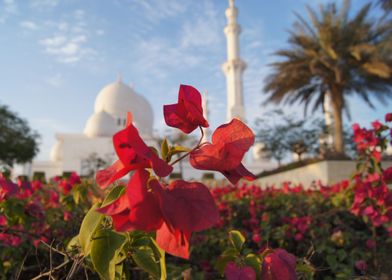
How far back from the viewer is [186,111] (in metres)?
0.58

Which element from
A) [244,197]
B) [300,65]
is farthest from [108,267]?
[300,65]

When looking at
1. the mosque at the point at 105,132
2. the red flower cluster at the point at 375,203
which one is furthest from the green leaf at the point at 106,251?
the mosque at the point at 105,132

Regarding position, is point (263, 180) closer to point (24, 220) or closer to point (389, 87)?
point (389, 87)

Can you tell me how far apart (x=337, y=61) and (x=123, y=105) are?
22133 mm

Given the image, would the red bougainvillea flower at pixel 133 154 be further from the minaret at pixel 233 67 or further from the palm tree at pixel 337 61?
the minaret at pixel 233 67

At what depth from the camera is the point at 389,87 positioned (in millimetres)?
10648

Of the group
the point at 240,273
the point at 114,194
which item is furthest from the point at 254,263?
the point at 114,194

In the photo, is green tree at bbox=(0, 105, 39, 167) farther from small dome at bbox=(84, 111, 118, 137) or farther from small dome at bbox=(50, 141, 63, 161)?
small dome at bbox=(50, 141, 63, 161)

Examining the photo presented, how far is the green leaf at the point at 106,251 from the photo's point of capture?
553mm

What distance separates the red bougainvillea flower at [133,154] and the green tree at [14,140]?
1914 cm

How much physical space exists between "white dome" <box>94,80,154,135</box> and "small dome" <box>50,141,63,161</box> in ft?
18.1

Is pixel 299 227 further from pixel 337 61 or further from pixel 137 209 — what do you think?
pixel 337 61

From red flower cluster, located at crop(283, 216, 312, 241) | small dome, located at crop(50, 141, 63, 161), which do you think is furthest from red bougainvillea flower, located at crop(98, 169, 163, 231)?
small dome, located at crop(50, 141, 63, 161)

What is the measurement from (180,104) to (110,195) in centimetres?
18
